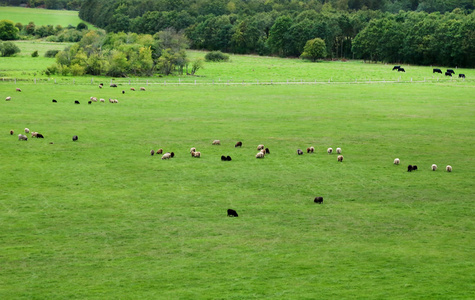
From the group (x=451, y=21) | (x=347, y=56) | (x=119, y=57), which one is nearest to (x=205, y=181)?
(x=119, y=57)

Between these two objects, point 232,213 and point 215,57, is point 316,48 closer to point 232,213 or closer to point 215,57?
point 215,57

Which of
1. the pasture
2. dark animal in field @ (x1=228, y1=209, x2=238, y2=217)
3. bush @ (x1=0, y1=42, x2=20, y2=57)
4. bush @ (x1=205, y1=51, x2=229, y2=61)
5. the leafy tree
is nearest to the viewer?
the pasture

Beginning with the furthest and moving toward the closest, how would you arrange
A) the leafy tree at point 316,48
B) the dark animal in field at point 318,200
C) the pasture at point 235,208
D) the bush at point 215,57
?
the leafy tree at point 316,48
the bush at point 215,57
the dark animal in field at point 318,200
the pasture at point 235,208

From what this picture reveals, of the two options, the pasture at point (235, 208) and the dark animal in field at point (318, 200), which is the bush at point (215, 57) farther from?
the dark animal in field at point (318, 200)

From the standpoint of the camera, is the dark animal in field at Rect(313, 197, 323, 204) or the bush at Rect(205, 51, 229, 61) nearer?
the dark animal in field at Rect(313, 197, 323, 204)

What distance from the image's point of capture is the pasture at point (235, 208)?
21.3 metres

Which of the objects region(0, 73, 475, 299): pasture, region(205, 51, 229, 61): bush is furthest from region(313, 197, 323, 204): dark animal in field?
region(205, 51, 229, 61): bush

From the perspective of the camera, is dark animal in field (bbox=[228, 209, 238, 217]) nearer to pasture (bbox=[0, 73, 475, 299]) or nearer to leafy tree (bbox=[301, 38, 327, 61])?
pasture (bbox=[0, 73, 475, 299])

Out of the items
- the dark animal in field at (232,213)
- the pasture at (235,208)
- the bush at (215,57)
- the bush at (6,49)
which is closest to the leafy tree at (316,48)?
the bush at (215,57)

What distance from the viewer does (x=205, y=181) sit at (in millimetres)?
34781

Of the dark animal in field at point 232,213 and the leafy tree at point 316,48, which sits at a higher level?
the leafy tree at point 316,48

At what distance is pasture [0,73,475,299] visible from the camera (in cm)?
2126

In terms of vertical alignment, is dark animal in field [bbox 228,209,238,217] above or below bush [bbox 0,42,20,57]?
below

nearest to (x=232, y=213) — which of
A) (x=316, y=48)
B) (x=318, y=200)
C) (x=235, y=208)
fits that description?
(x=235, y=208)
